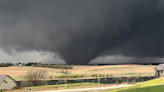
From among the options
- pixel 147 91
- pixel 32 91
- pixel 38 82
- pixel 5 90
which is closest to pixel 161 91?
pixel 147 91

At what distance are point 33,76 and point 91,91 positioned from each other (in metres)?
30.6

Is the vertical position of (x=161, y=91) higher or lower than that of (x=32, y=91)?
Result: higher

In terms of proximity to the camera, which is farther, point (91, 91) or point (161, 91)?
point (91, 91)

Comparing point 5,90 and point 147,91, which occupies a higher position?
point 147,91

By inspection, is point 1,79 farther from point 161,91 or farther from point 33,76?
point 161,91

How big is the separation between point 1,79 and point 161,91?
43.2 metres

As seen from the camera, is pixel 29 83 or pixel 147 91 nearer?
pixel 147 91

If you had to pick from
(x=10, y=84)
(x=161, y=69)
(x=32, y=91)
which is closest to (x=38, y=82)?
(x=10, y=84)

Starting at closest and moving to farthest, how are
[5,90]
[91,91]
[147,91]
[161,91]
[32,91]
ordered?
1. [161,91]
2. [147,91]
3. [91,91]
4. [32,91]
5. [5,90]

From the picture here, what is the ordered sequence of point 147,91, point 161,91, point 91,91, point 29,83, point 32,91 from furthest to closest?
1. point 29,83
2. point 32,91
3. point 91,91
4. point 147,91
5. point 161,91

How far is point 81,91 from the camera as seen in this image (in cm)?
3869

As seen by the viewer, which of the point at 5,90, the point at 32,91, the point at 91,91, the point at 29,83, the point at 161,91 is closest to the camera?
the point at 161,91

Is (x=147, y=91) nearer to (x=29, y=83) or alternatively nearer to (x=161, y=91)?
(x=161, y=91)

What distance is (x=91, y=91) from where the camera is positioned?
38.4 m
